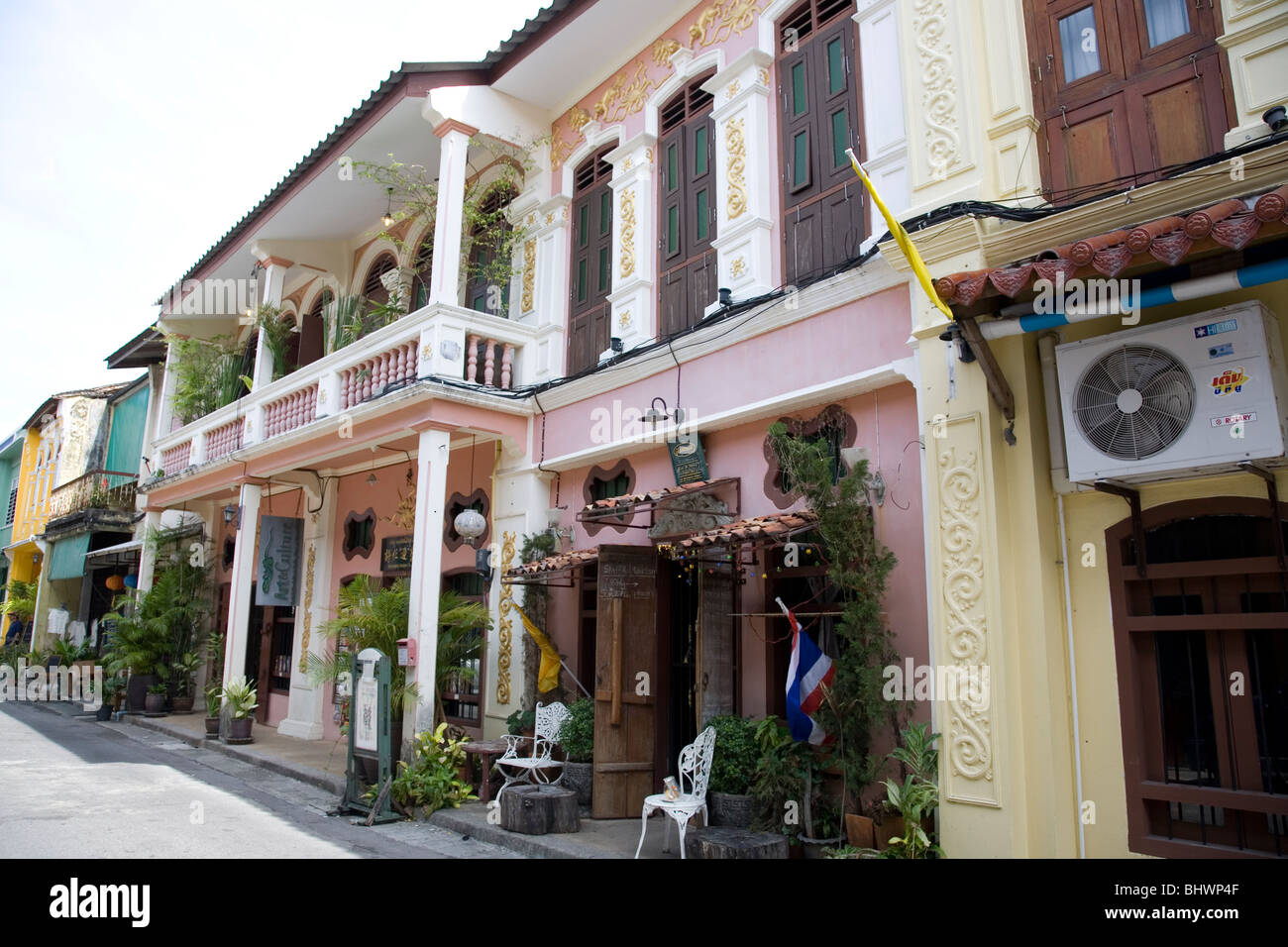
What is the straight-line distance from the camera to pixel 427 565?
9570 millimetres

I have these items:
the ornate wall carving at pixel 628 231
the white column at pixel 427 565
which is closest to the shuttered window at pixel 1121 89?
the ornate wall carving at pixel 628 231

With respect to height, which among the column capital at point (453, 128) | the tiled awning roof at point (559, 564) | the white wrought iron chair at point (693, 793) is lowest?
the white wrought iron chair at point (693, 793)

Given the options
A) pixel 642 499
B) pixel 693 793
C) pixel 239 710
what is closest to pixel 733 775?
pixel 693 793

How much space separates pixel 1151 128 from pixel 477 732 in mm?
9241

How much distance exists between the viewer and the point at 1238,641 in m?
4.98

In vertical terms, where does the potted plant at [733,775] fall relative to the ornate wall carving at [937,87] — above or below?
below

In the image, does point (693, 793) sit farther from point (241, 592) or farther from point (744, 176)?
point (241, 592)

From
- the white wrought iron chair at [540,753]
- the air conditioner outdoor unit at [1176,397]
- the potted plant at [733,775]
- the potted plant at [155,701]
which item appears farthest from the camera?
the potted plant at [155,701]

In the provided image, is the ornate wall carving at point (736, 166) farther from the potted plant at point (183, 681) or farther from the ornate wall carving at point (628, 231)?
the potted plant at point (183, 681)

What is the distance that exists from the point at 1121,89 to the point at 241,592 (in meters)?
13.0

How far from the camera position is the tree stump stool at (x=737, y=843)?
19.1 feet

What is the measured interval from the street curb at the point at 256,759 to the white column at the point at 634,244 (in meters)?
6.14

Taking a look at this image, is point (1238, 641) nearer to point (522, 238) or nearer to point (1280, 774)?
point (1280, 774)
